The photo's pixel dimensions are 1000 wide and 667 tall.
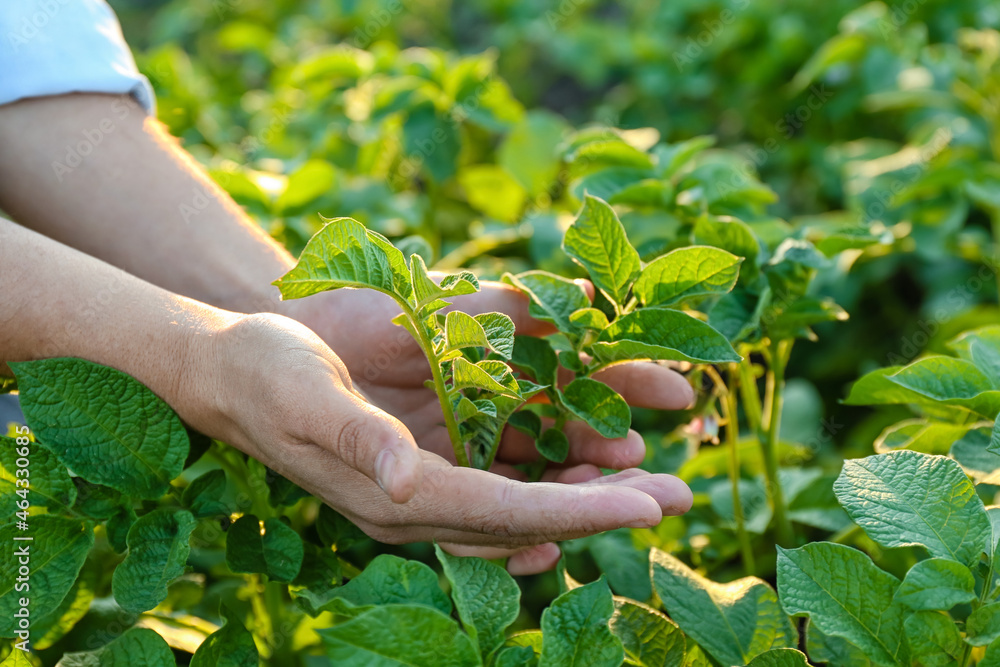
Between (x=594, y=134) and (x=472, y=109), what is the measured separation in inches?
18.3

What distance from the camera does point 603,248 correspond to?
820 millimetres

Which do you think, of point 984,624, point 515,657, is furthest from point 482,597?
point 984,624

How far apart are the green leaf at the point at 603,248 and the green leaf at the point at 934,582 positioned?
35cm

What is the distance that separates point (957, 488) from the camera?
2.22 ft

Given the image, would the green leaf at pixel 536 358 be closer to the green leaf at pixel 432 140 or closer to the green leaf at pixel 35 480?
the green leaf at pixel 35 480

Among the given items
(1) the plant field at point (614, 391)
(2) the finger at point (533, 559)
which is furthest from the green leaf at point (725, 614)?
(2) the finger at point (533, 559)

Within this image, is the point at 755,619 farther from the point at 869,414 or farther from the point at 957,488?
the point at 869,414

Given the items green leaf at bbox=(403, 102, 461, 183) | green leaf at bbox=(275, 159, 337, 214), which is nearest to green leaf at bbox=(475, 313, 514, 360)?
green leaf at bbox=(275, 159, 337, 214)

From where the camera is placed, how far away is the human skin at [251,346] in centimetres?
69

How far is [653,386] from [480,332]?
1.05ft

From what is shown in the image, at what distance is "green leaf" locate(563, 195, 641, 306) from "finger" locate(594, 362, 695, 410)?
12 centimetres

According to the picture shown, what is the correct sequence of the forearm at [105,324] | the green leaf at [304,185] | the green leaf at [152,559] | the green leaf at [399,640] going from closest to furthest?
the green leaf at [399,640]
the green leaf at [152,559]
the forearm at [105,324]
the green leaf at [304,185]

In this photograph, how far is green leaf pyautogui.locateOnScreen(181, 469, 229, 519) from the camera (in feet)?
2.59

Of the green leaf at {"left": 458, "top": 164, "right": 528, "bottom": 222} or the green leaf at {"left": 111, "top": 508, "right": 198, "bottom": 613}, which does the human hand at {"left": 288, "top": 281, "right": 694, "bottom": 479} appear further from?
the green leaf at {"left": 458, "top": 164, "right": 528, "bottom": 222}
